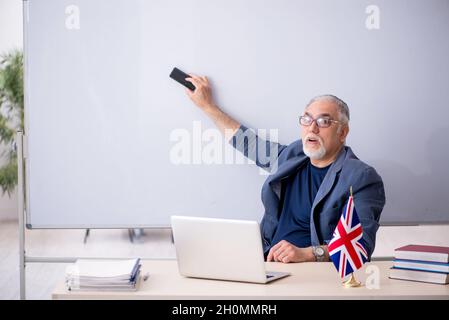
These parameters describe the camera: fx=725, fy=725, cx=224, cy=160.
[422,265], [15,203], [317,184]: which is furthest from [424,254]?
[15,203]

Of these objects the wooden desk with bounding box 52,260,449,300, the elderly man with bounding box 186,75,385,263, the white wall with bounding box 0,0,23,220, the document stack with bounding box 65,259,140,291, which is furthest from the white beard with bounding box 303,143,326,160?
the white wall with bounding box 0,0,23,220

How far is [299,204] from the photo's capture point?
3.44m

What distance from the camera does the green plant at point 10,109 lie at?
22.6 ft

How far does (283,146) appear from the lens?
12.2 feet

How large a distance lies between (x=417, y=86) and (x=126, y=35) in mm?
1534

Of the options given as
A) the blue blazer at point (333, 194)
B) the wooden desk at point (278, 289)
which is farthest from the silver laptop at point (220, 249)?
the blue blazer at point (333, 194)

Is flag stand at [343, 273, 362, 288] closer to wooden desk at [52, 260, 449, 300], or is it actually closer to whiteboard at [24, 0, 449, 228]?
wooden desk at [52, 260, 449, 300]

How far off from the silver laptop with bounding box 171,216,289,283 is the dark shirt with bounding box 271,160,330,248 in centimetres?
83

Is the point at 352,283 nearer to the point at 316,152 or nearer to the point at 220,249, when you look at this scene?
the point at 220,249

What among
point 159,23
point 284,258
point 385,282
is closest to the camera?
point 385,282

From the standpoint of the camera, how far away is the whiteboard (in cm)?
372

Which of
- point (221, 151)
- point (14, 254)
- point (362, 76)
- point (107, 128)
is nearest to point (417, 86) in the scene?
point (362, 76)

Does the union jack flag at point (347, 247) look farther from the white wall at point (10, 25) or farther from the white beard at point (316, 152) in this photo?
the white wall at point (10, 25)

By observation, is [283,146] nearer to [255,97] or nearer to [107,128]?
[255,97]
